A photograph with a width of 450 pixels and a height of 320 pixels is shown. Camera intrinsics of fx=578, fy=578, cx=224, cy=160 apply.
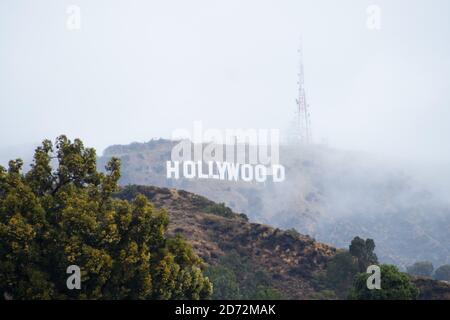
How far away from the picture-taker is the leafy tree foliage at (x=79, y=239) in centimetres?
2616

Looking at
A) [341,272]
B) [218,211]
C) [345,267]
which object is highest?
[218,211]

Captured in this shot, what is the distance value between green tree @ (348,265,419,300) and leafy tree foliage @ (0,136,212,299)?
12.7 m

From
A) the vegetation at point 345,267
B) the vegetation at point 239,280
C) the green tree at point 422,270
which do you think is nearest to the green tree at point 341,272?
the vegetation at point 345,267

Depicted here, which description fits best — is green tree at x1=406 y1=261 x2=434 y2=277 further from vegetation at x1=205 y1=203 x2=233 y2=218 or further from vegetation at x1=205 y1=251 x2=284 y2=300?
vegetation at x1=205 y1=251 x2=284 y2=300

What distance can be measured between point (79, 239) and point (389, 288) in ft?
66.1

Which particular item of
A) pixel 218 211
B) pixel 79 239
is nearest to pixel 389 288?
pixel 79 239

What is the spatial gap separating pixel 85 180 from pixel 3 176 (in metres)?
4.17

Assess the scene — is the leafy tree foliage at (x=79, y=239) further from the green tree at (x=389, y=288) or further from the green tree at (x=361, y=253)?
the green tree at (x=361, y=253)

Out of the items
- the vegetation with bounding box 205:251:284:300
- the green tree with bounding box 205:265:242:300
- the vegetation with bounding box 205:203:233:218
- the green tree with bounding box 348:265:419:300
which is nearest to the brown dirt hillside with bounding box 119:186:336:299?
the vegetation with bounding box 205:251:284:300

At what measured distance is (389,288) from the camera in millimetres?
36438

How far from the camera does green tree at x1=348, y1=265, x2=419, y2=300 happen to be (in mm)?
36094

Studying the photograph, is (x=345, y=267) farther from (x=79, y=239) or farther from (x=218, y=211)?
(x=79, y=239)
